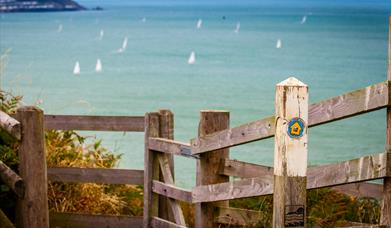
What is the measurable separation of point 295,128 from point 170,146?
2931mm

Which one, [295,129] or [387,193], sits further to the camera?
[387,193]

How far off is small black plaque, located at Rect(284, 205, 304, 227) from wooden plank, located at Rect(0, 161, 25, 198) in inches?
131

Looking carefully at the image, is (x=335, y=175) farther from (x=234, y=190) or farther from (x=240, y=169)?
(x=240, y=169)

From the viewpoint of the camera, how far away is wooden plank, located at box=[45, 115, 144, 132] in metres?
9.59

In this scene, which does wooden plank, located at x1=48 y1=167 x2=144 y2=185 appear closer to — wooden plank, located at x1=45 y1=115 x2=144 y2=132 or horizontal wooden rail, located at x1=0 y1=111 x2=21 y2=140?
wooden plank, located at x1=45 y1=115 x2=144 y2=132

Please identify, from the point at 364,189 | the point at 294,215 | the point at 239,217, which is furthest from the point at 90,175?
the point at 294,215

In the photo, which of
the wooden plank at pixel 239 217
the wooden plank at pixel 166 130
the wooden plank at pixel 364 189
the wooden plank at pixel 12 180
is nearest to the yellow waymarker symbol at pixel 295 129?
the wooden plank at pixel 239 217

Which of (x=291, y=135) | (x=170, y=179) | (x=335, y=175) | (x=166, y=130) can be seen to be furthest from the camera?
(x=166, y=130)

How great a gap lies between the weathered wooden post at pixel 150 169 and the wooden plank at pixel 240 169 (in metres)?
0.98

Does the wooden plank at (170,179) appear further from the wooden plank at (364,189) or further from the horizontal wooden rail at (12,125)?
the wooden plank at (364,189)

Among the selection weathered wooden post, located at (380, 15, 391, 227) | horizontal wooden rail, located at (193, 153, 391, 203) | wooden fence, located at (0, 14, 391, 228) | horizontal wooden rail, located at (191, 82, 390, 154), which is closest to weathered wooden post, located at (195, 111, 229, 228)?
wooden fence, located at (0, 14, 391, 228)

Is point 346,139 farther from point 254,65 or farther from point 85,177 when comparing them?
point 254,65

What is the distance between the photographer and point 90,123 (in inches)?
386

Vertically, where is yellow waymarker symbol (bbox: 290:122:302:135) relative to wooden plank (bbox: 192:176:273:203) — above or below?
above
